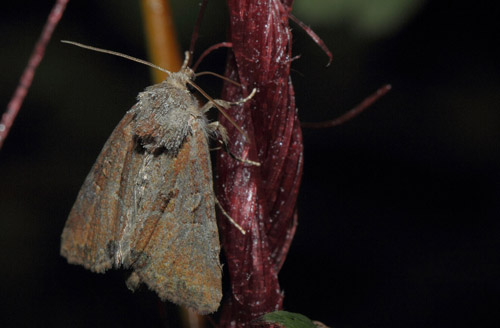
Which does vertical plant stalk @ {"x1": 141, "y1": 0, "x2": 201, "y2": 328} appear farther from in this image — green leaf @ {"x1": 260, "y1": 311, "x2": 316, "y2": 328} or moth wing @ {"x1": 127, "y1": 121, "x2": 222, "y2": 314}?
green leaf @ {"x1": 260, "y1": 311, "x2": 316, "y2": 328}

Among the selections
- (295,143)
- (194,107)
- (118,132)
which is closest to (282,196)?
(295,143)

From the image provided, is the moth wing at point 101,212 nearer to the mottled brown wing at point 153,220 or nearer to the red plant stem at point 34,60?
the mottled brown wing at point 153,220

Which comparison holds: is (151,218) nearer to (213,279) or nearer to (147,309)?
(213,279)

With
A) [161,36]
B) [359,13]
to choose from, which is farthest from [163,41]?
[359,13]

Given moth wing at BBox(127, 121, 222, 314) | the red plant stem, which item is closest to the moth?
moth wing at BBox(127, 121, 222, 314)

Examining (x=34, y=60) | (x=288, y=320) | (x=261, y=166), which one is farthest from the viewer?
(x=261, y=166)

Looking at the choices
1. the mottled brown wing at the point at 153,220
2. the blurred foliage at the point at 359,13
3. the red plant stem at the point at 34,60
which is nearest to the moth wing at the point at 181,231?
the mottled brown wing at the point at 153,220

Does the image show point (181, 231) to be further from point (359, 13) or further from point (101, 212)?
point (359, 13)
